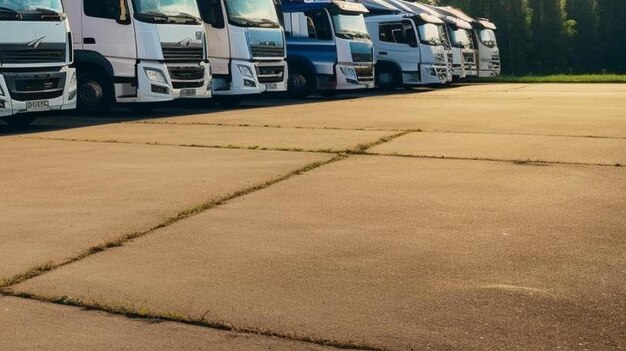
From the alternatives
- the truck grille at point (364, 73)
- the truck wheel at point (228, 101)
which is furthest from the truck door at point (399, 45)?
the truck wheel at point (228, 101)

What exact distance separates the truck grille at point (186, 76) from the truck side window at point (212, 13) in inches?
74.8

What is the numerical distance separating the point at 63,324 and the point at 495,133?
31.0 feet

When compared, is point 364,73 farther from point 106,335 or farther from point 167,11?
point 106,335

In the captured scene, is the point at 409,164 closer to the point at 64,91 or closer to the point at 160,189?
the point at 160,189

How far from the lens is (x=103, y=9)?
626 inches

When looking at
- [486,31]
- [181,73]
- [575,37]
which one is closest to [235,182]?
[181,73]

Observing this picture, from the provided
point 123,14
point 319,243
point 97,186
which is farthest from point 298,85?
point 319,243

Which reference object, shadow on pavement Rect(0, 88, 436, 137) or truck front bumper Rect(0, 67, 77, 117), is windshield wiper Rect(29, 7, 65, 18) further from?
shadow on pavement Rect(0, 88, 436, 137)

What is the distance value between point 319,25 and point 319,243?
17523 millimetres

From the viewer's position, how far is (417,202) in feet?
24.7

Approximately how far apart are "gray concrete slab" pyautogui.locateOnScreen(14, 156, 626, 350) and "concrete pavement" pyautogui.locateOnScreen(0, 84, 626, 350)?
2cm

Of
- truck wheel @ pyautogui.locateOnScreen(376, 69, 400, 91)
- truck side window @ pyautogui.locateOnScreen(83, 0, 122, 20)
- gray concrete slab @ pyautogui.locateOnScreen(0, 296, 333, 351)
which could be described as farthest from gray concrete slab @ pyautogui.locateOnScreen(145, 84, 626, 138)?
gray concrete slab @ pyautogui.locateOnScreen(0, 296, 333, 351)

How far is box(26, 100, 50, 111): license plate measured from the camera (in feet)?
44.5

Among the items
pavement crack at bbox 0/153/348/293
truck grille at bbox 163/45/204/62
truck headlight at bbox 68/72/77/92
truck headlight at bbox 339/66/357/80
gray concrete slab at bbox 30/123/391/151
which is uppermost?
truck grille at bbox 163/45/204/62
